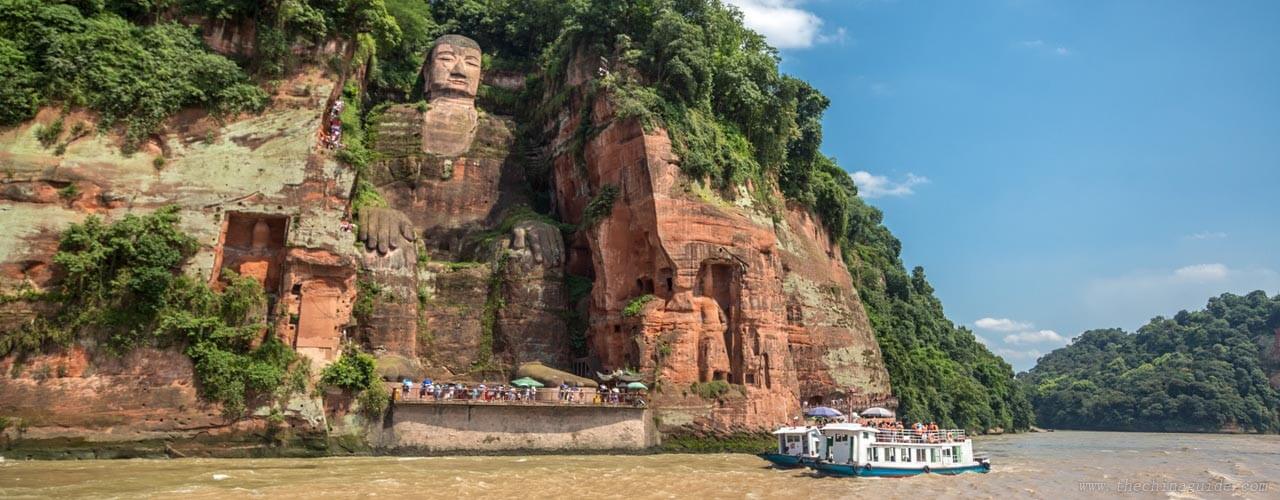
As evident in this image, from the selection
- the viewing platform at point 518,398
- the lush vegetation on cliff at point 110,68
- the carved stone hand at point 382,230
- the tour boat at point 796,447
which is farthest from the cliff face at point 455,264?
the tour boat at point 796,447

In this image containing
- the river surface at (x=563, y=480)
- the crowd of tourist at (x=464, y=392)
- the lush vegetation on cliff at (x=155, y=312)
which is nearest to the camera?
the river surface at (x=563, y=480)

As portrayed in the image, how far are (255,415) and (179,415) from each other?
2027 millimetres

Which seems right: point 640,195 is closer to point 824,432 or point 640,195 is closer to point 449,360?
point 449,360

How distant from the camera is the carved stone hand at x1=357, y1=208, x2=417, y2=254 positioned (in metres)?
33.7

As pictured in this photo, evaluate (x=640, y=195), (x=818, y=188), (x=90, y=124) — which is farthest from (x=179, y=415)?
(x=818, y=188)

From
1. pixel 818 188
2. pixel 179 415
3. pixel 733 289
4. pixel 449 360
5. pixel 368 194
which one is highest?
pixel 818 188

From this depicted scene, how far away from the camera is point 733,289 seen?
121 ft

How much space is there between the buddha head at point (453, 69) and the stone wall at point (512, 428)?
18799 mm

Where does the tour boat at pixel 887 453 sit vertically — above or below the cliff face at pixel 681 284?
below

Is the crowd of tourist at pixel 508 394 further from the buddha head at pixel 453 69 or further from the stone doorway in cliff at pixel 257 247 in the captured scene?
the buddha head at pixel 453 69

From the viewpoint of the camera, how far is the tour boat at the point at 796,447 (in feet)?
92.2

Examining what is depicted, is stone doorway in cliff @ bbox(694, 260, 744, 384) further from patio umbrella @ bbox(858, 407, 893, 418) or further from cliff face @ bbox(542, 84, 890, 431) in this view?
patio umbrella @ bbox(858, 407, 893, 418)

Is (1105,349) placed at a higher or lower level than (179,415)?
higher

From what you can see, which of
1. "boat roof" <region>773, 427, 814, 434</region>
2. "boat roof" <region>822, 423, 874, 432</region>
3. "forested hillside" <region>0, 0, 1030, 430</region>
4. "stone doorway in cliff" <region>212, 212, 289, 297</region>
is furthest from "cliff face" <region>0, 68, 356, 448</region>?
"boat roof" <region>822, 423, 874, 432</region>
